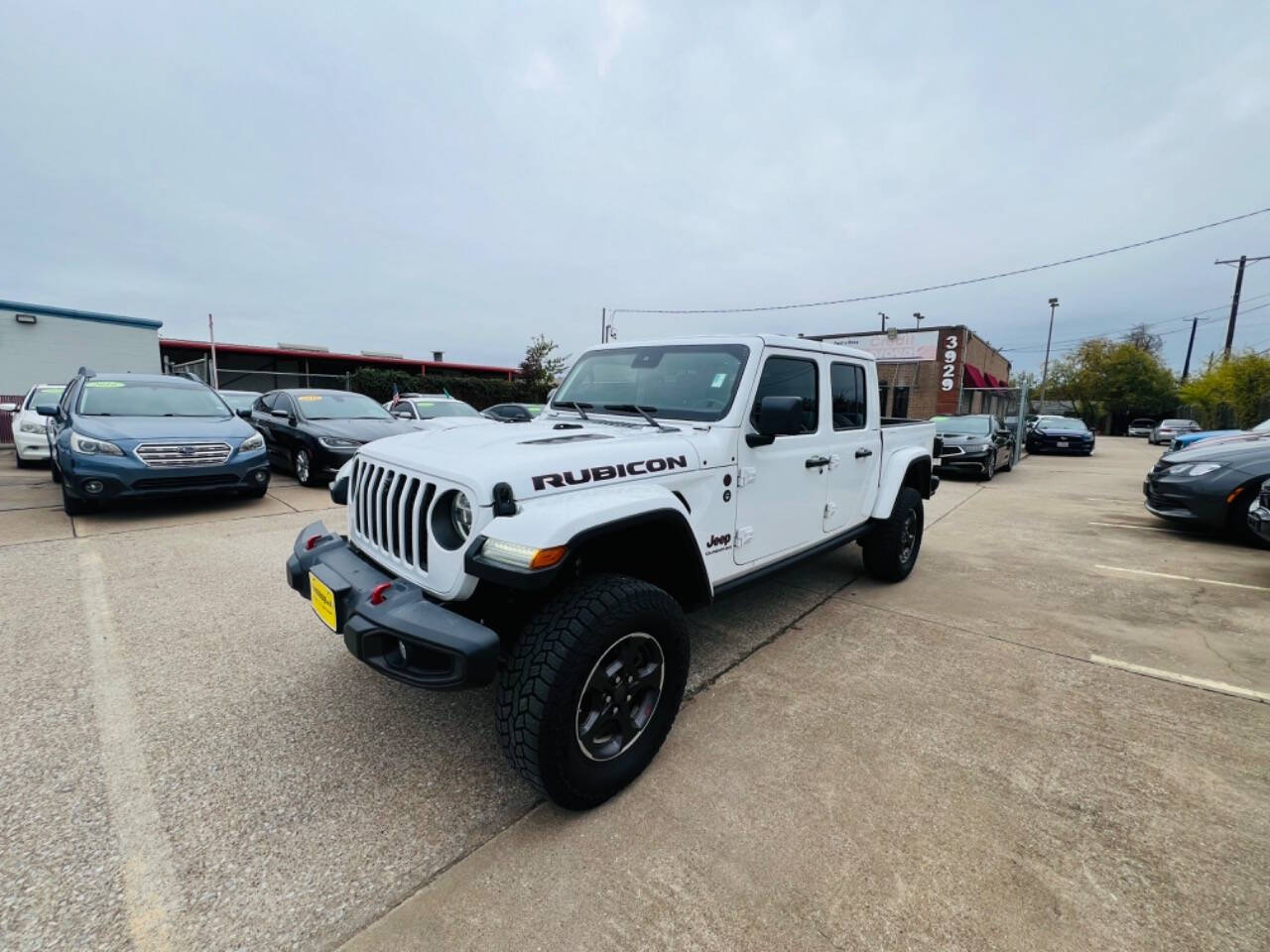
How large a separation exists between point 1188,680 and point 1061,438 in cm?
1922

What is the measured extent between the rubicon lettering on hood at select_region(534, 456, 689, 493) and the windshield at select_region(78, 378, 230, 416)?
6.39 meters

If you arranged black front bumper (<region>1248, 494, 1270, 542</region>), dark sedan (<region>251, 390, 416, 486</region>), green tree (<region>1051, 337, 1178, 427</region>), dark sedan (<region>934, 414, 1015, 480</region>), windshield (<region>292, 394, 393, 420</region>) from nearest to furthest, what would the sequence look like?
1. black front bumper (<region>1248, 494, 1270, 542</region>)
2. dark sedan (<region>251, 390, 416, 486</region>)
3. windshield (<region>292, 394, 393, 420</region>)
4. dark sedan (<region>934, 414, 1015, 480</region>)
5. green tree (<region>1051, 337, 1178, 427</region>)

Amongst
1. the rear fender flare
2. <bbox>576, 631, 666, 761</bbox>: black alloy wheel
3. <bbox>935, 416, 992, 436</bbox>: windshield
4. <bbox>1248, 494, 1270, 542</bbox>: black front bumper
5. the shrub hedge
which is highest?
the shrub hedge

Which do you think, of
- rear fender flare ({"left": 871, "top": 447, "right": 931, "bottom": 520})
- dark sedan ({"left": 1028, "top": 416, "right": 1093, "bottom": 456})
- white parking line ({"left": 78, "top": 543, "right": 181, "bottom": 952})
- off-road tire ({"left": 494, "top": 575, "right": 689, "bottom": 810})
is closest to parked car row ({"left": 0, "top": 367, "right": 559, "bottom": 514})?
off-road tire ({"left": 494, "top": 575, "right": 689, "bottom": 810})

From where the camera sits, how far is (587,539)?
1965mm

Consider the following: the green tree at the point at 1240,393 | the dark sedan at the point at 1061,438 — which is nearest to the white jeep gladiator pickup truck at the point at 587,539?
the dark sedan at the point at 1061,438

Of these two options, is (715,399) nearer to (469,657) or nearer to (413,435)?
(413,435)

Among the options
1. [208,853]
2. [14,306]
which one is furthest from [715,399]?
[14,306]

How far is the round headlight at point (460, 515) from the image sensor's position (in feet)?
6.75

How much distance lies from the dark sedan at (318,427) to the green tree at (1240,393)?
79.0ft

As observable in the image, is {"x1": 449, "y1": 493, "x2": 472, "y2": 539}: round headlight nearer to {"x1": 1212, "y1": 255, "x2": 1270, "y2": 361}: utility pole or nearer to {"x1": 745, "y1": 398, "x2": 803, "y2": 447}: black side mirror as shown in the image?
{"x1": 745, "y1": 398, "x2": 803, "y2": 447}: black side mirror

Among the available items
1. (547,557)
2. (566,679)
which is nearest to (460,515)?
(547,557)

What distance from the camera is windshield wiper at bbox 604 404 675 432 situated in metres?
2.74

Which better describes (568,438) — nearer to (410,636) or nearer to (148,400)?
(410,636)
